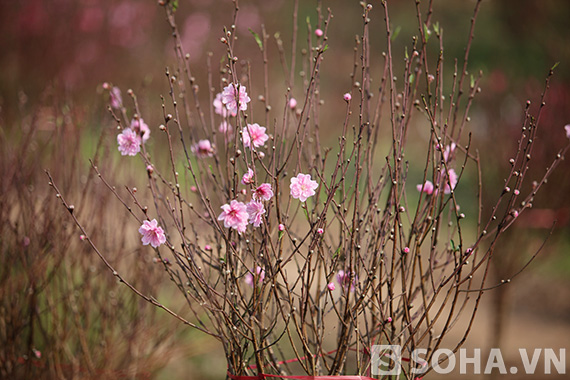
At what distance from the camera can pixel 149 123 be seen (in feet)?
10.7

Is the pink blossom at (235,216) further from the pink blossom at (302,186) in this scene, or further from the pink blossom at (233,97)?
the pink blossom at (233,97)

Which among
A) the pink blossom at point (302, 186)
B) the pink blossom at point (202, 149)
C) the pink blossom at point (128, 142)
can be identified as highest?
the pink blossom at point (202, 149)

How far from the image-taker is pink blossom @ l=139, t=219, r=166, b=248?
1.35 metres

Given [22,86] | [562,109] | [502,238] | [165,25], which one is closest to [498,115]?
[562,109]

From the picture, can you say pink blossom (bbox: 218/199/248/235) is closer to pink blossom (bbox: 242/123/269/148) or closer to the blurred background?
pink blossom (bbox: 242/123/269/148)

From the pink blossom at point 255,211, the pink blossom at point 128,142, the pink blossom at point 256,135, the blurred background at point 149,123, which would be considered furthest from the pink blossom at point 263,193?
the blurred background at point 149,123

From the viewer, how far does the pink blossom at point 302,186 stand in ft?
4.40

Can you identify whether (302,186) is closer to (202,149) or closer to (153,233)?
(153,233)

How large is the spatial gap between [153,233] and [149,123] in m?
2.02

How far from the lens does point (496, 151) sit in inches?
151

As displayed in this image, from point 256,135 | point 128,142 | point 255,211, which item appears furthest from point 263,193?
point 128,142

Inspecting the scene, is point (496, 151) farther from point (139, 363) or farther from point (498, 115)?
point (139, 363)

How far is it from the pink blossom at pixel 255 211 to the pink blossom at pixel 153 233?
0.22 metres

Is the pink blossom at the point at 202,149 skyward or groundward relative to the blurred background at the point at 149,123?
groundward
